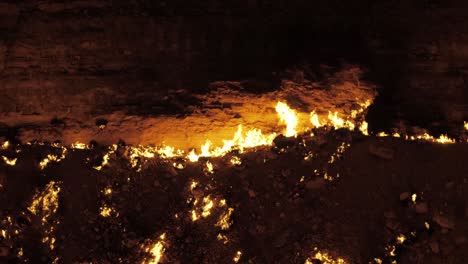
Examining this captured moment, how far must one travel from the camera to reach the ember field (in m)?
3.81

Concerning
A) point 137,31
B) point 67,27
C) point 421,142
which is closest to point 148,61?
point 137,31

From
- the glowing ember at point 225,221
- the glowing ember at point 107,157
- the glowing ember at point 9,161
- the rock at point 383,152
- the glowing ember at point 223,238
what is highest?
the rock at point 383,152

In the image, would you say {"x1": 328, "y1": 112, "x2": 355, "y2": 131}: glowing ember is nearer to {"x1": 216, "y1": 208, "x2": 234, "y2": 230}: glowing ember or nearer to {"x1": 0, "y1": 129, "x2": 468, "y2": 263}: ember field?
{"x1": 0, "y1": 129, "x2": 468, "y2": 263}: ember field

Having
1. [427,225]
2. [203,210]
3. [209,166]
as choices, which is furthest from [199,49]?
[427,225]

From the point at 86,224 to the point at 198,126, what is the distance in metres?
1.48

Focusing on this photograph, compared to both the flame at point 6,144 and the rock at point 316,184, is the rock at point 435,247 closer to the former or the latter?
the rock at point 316,184

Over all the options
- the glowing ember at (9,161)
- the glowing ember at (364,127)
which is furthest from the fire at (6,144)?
the glowing ember at (364,127)

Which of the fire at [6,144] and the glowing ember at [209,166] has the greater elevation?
the glowing ember at [209,166]

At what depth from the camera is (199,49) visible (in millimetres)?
4695

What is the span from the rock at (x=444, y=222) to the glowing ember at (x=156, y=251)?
246 cm

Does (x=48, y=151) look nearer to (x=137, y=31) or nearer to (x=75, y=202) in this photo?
(x=75, y=202)

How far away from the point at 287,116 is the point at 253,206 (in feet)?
3.70

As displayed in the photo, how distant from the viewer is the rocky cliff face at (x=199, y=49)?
4637 millimetres

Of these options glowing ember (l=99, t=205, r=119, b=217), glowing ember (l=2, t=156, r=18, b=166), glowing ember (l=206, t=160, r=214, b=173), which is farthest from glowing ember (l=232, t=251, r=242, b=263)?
glowing ember (l=2, t=156, r=18, b=166)
